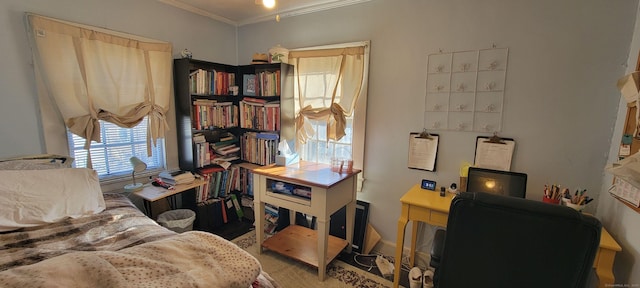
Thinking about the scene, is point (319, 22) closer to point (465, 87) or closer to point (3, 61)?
point (465, 87)

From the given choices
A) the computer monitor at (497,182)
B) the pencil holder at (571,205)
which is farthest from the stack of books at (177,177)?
the pencil holder at (571,205)

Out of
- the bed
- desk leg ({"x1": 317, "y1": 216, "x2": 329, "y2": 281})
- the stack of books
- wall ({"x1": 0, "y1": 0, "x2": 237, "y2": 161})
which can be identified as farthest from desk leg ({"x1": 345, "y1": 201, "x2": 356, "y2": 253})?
wall ({"x1": 0, "y1": 0, "x2": 237, "y2": 161})

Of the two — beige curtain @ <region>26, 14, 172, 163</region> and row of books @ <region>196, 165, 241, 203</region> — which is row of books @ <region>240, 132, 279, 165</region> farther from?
beige curtain @ <region>26, 14, 172, 163</region>

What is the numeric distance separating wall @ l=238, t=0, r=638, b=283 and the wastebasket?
1706 mm

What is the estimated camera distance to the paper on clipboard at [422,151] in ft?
7.38

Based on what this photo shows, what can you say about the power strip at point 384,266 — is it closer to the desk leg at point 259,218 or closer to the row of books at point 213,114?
the desk leg at point 259,218

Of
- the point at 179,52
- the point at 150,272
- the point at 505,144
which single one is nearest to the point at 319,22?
the point at 179,52

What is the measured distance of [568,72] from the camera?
69.6 inches

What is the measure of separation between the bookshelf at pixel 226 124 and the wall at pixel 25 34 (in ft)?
1.51

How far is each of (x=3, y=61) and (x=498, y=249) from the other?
315cm

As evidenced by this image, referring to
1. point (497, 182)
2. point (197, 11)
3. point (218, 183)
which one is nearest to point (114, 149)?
point (218, 183)

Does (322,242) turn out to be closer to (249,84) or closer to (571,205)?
(571,205)

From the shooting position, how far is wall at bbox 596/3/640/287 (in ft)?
4.44

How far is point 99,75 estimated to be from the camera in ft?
7.34
